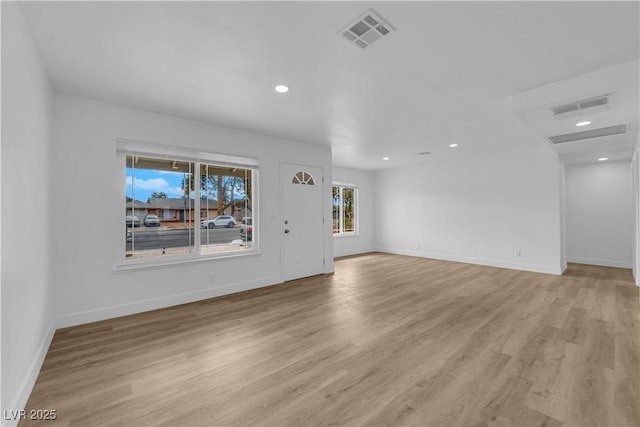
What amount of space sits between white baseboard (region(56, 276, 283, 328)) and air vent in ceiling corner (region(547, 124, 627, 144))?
516 centimetres

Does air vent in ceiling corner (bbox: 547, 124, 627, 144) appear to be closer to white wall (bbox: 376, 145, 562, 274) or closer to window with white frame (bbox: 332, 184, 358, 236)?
white wall (bbox: 376, 145, 562, 274)

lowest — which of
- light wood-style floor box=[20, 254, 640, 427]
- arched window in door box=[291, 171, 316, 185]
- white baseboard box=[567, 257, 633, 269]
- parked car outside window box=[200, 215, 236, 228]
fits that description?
light wood-style floor box=[20, 254, 640, 427]

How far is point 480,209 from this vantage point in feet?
21.2

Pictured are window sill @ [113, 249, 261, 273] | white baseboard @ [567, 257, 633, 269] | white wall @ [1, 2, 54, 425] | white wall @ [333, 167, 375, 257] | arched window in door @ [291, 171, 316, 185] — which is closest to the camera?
white wall @ [1, 2, 54, 425]

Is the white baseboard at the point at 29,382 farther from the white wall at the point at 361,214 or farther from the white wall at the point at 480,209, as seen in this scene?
the white wall at the point at 480,209

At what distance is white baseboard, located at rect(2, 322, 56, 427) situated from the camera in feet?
5.19

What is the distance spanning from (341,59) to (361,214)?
632 centimetres

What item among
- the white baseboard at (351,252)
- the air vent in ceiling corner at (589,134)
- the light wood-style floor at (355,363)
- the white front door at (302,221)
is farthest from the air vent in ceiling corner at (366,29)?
the white baseboard at (351,252)

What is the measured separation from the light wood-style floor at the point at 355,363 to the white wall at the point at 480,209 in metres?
1.93

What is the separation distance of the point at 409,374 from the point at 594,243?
7.10 meters

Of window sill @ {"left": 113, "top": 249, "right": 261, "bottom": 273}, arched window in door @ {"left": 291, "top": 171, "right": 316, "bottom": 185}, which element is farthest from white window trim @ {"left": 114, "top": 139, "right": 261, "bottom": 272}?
arched window in door @ {"left": 291, "top": 171, "right": 316, "bottom": 185}

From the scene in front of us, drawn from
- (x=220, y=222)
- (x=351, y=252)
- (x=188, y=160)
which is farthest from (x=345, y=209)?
(x=188, y=160)

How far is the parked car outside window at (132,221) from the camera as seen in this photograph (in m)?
3.45

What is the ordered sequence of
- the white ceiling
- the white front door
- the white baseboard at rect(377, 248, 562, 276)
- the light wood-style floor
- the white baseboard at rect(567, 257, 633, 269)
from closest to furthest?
the light wood-style floor, the white ceiling, the white front door, the white baseboard at rect(377, 248, 562, 276), the white baseboard at rect(567, 257, 633, 269)
